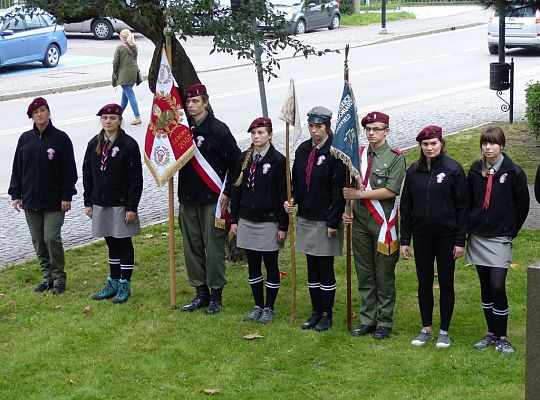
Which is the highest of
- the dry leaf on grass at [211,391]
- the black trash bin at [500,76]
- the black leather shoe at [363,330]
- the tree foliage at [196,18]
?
the tree foliage at [196,18]

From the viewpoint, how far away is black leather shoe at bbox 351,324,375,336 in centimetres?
919

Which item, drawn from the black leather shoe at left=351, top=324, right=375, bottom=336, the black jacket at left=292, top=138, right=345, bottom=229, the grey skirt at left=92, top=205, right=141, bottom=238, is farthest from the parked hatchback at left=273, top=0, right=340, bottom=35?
the black leather shoe at left=351, top=324, right=375, bottom=336

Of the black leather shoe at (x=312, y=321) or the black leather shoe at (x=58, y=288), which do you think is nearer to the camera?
the black leather shoe at (x=312, y=321)

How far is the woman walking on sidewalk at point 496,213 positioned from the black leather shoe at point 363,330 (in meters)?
0.96

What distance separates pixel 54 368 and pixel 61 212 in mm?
2336

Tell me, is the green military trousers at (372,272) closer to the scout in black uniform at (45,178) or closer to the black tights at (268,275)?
the black tights at (268,275)

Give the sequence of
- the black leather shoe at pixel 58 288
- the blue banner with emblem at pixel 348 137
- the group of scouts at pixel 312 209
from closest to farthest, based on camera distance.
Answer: the group of scouts at pixel 312 209
the blue banner with emblem at pixel 348 137
the black leather shoe at pixel 58 288

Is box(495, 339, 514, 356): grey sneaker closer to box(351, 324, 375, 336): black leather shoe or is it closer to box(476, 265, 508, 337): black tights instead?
box(476, 265, 508, 337): black tights

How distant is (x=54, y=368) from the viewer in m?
8.59

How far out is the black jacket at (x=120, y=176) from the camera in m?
10.1

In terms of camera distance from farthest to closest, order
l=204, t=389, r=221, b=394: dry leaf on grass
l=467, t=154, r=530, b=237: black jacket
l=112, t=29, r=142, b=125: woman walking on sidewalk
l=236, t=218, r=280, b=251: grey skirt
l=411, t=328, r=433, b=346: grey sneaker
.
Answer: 1. l=112, t=29, r=142, b=125: woman walking on sidewalk
2. l=236, t=218, r=280, b=251: grey skirt
3. l=411, t=328, r=433, b=346: grey sneaker
4. l=467, t=154, r=530, b=237: black jacket
5. l=204, t=389, r=221, b=394: dry leaf on grass

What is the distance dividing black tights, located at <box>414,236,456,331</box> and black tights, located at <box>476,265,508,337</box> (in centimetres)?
26

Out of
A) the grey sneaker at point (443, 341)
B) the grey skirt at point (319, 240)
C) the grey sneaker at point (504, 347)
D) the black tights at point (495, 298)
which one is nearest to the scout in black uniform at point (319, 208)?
the grey skirt at point (319, 240)

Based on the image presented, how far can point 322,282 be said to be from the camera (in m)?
9.42
